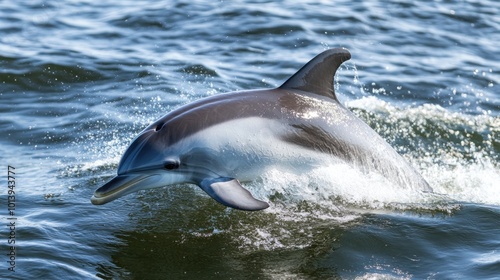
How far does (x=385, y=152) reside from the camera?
867 cm

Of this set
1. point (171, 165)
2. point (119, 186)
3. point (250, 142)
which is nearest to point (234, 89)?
point (250, 142)

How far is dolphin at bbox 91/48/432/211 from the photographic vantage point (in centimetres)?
Answer: 738

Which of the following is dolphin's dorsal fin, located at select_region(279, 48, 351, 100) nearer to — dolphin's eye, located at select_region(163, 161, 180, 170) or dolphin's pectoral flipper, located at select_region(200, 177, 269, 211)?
dolphin's pectoral flipper, located at select_region(200, 177, 269, 211)

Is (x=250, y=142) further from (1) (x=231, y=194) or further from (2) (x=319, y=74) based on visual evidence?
(2) (x=319, y=74)

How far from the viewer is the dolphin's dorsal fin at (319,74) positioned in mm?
8156

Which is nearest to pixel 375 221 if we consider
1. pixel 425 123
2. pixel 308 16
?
pixel 425 123

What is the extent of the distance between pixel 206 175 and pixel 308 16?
10.7 m

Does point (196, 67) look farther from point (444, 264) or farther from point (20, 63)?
point (444, 264)

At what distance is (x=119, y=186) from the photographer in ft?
24.0

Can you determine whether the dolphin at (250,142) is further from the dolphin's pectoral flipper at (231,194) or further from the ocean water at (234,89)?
the ocean water at (234,89)

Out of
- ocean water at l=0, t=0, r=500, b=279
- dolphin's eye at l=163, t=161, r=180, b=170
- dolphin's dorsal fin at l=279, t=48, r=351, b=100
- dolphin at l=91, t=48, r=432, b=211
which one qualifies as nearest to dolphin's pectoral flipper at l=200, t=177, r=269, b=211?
dolphin at l=91, t=48, r=432, b=211

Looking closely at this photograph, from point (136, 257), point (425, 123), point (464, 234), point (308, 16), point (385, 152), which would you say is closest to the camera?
point (136, 257)

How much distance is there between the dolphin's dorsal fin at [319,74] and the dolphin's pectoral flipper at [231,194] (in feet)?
4.24

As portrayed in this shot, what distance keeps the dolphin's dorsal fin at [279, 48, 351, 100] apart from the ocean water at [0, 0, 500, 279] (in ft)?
2.69
